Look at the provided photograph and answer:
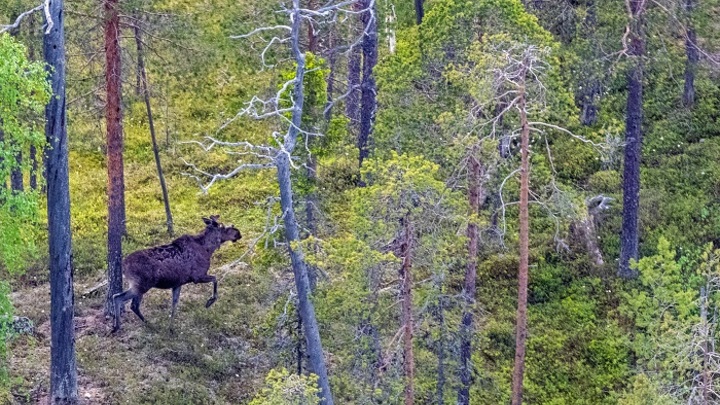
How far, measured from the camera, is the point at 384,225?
1319cm

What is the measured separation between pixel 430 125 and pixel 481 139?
2313 mm

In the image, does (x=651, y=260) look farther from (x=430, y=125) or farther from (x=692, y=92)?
(x=692, y=92)

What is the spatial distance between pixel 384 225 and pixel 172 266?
7.53 meters

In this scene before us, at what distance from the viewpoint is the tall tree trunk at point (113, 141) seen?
1845 centimetres

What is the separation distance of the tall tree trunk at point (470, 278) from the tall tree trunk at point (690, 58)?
941 cm

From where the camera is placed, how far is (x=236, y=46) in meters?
22.4

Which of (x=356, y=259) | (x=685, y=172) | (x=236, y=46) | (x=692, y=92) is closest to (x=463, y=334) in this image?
(x=356, y=259)

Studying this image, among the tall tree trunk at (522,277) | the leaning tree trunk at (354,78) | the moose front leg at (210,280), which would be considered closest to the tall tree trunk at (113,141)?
the moose front leg at (210,280)

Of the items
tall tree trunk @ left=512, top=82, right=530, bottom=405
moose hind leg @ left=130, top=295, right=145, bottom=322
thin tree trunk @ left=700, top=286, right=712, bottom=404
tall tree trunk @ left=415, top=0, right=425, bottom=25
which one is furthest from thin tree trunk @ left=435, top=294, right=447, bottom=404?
tall tree trunk @ left=415, top=0, right=425, bottom=25

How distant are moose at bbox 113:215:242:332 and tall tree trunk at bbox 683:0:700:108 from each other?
43.6 feet

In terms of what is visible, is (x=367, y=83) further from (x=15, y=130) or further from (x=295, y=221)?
(x=15, y=130)

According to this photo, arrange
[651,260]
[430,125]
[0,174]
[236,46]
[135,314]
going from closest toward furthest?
[0,174], [651,260], [430,125], [135,314], [236,46]

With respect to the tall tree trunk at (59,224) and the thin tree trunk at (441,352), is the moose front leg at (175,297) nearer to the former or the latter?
the tall tree trunk at (59,224)

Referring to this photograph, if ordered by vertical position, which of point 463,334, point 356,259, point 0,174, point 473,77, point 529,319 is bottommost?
point 529,319
